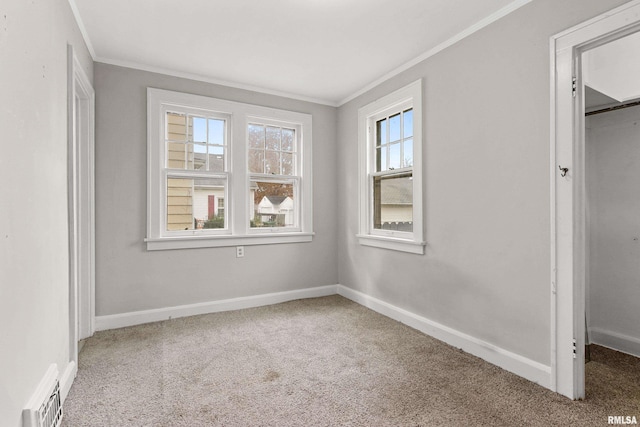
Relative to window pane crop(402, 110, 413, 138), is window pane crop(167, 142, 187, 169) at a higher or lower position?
lower

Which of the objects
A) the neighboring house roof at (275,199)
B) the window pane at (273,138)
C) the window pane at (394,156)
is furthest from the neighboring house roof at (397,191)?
the window pane at (273,138)

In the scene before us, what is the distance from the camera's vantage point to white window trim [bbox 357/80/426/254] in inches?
122

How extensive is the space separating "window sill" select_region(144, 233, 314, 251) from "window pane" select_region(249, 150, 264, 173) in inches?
29.6

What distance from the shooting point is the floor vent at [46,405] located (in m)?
1.44

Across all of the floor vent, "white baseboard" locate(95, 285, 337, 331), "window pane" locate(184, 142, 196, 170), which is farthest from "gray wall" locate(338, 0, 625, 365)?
the floor vent

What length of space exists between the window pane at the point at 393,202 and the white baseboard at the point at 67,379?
2.82m

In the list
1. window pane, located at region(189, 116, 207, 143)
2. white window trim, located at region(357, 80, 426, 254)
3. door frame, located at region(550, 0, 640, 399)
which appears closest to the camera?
door frame, located at region(550, 0, 640, 399)

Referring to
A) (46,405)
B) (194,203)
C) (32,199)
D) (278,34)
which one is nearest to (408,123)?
(278,34)

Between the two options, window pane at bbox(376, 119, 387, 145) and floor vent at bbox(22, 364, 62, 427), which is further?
window pane at bbox(376, 119, 387, 145)

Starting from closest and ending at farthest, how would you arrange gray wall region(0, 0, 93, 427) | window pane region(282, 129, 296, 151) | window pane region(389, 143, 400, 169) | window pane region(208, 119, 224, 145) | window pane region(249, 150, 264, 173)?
gray wall region(0, 0, 93, 427)
window pane region(389, 143, 400, 169)
window pane region(208, 119, 224, 145)
window pane region(249, 150, 264, 173)
window pane region(282, 129, 296, 151)

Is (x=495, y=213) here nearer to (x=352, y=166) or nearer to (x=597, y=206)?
(x=597, y=206)

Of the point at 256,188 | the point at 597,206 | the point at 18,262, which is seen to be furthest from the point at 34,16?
the point at 597,206

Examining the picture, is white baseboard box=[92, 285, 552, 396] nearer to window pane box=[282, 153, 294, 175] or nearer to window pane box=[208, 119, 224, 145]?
window pane box=[282, 153, 294, 175]

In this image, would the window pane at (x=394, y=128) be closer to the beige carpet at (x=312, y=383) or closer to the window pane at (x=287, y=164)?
the window pane at (x=287, y=164)
